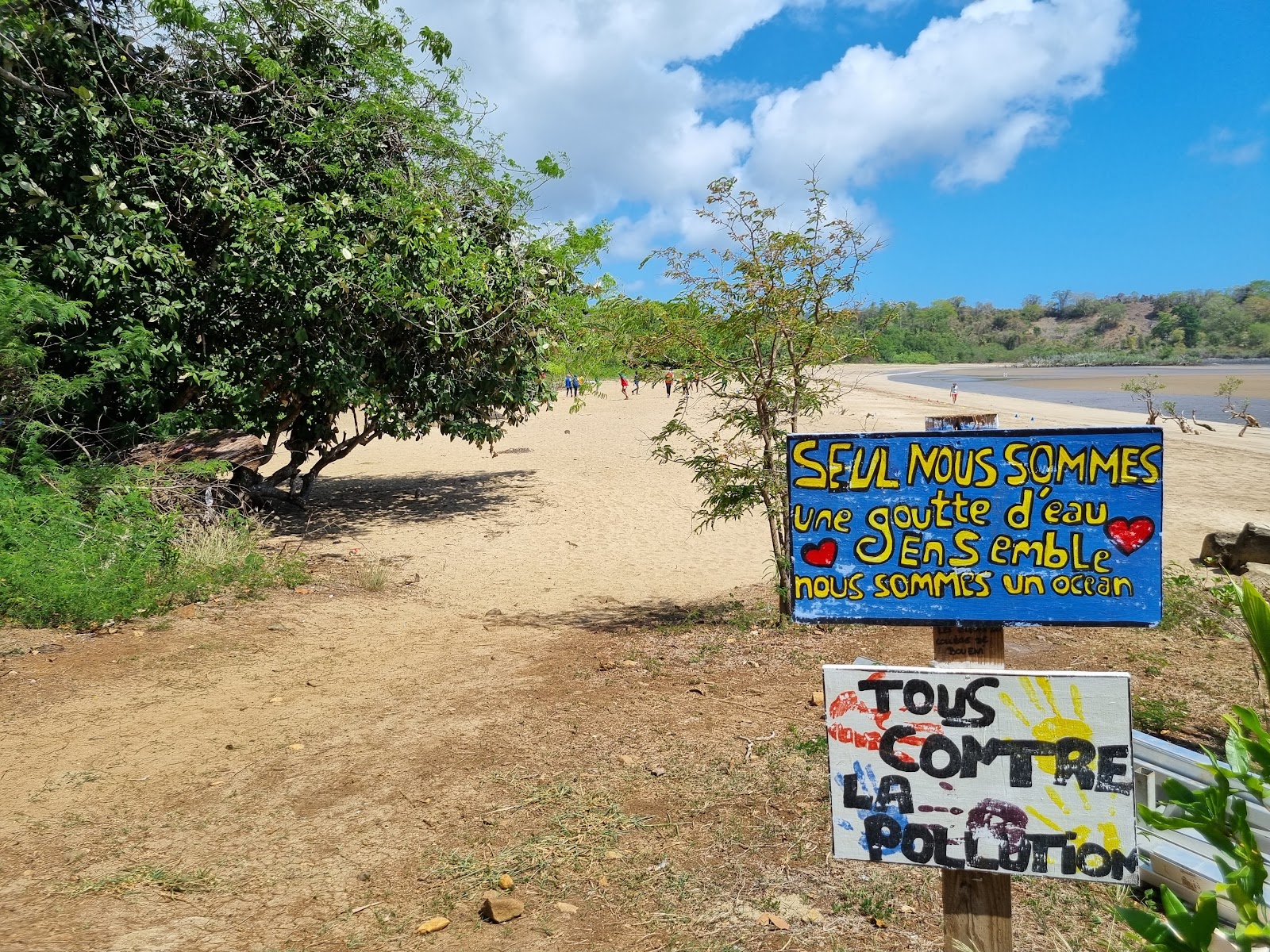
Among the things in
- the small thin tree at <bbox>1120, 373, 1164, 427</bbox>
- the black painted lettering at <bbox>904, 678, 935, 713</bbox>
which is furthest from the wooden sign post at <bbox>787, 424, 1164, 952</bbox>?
Answer: the small thin tree at <bbox>1120, 373, 1164, 427</bbox>

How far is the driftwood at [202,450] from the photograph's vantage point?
1045 cm

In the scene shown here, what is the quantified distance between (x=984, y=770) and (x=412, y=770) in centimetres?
315

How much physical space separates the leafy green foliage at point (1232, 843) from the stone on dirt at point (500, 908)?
2183 mm

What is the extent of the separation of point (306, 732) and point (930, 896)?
359 centimetres

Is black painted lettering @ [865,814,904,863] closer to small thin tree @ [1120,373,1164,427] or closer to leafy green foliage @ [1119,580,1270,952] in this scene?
leafy green foliage @ [1119,580,1270,952]

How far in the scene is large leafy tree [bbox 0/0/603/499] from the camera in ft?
32.0

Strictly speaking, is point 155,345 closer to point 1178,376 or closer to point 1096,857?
point 1096,857

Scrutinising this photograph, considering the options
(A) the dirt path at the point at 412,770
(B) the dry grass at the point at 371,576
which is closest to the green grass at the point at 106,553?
(A) the dirt path at the point at 412,770

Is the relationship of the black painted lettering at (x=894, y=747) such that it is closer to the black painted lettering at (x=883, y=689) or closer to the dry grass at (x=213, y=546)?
Result: the black painted lettering at (x=883, y=689)

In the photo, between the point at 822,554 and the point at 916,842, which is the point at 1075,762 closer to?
the point at 916,842

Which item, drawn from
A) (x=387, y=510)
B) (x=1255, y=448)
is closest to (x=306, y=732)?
(x=387, y=510)

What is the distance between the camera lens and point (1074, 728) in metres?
2.29

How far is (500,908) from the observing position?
3217 mm

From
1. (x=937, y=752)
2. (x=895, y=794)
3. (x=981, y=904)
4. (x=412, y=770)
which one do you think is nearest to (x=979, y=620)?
(x=937, y=752)
